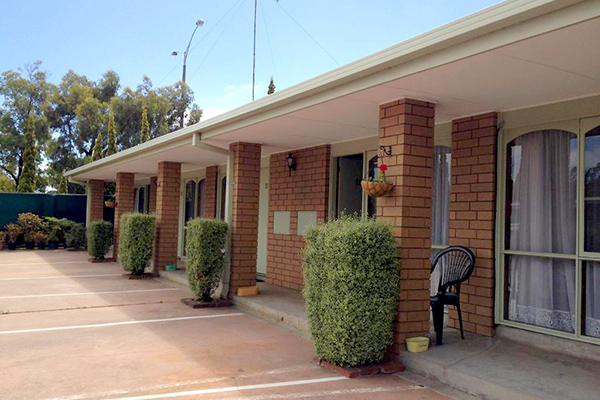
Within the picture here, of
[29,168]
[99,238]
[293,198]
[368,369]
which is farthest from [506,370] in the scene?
[29,168]

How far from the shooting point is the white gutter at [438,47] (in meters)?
2.97

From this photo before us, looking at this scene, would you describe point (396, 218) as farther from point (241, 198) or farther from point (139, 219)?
point (139, 219)

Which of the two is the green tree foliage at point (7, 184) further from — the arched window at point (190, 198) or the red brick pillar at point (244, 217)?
the red brick pillar at point (244, 217)

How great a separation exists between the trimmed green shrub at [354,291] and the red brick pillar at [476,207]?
1.32 m

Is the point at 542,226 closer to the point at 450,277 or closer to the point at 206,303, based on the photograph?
the point at 450,277

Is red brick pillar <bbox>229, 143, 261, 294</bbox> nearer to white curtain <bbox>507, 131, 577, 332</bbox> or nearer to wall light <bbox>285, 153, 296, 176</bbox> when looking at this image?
wall light <bbox>285, 153, 296, 176</bbox>

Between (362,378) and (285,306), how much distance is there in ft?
8.54

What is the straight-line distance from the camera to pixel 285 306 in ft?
22.2

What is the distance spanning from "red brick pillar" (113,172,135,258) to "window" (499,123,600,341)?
35.9 ft

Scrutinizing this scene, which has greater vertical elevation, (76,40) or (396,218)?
(76,40)

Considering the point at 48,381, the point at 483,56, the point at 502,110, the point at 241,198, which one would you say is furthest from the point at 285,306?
the point at 483,56

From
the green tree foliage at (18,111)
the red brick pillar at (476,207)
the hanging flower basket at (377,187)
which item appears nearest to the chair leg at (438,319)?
the red brick pillar at (476,207)

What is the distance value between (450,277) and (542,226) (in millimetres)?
1102

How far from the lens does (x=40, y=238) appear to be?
55.7 ft
